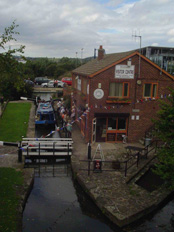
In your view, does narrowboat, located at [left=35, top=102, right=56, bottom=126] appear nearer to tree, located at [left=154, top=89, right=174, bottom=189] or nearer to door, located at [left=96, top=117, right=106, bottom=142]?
door, located at [left=96, top=117, right=106, bottom=142]

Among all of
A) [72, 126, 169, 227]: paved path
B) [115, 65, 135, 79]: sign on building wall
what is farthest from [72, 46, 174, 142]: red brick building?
[72, 126, 169, 227]: paved path

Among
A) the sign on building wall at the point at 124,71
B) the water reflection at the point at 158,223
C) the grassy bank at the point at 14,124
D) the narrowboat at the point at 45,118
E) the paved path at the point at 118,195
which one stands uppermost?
the sign on building wall at the point at 124,71

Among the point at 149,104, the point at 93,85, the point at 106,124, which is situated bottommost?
the point at 106,124

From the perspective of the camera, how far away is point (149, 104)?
17.7 meters

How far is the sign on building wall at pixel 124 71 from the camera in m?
16.5

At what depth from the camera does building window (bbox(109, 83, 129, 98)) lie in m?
17.0

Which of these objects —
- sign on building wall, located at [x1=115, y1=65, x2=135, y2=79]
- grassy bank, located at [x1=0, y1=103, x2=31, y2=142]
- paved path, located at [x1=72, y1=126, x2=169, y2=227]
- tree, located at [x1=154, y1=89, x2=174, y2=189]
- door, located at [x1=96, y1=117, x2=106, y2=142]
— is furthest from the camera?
grassy bank, located at [x1=0, y1=103, x2=31, y2=142]

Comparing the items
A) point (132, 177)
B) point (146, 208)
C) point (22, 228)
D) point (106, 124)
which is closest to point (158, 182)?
point (132, 177)

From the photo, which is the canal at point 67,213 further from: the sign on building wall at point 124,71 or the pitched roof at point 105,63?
the pitched roof at point 105,63

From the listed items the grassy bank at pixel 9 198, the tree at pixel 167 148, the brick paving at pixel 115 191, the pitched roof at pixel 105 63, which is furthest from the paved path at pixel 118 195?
the pitched roof at pixel 105 63

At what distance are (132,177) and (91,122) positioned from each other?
5.82 metres

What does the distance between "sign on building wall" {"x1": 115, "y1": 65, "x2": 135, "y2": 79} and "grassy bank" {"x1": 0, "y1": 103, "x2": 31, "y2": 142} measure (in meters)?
8.99

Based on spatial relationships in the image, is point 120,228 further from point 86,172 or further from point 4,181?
point 4,181

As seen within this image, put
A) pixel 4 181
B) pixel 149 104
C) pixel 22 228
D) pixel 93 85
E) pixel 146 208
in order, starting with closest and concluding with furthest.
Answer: pixel 22 228, pixel 146 208, pixel 4 181, pixel 93 85, pixel 149 104
